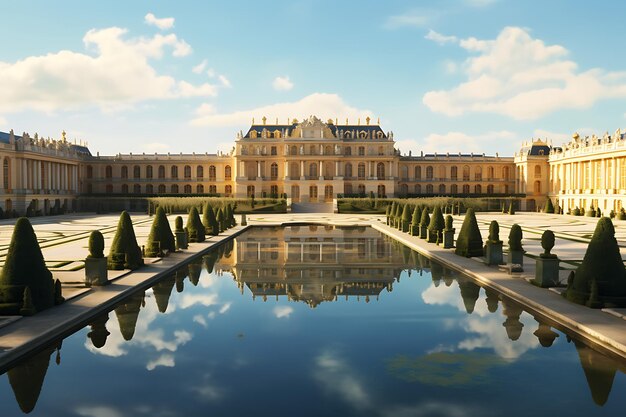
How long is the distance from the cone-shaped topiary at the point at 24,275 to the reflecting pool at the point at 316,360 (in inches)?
63.8

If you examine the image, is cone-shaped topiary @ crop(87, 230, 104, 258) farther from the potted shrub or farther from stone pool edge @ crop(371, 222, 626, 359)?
stone pool edge @ crop(371, 222, 626, 359)

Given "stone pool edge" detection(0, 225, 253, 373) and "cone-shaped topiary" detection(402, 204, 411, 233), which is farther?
"cone-shaped topiary" detection(402, 204, 411, 233)

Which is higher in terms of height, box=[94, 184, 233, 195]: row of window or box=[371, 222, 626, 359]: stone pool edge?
box=[94, 184, 233, 195]: row of window

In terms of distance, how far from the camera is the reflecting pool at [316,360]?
8.73m

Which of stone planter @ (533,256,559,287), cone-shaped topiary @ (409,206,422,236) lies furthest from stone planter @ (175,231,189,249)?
stone planter @ (533,256,559,287)

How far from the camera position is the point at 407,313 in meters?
14.5

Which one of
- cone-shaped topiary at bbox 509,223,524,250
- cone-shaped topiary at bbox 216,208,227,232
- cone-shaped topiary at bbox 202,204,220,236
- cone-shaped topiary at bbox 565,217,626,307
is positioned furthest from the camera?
cone-shaped topiary at bbox 216,208,227,232

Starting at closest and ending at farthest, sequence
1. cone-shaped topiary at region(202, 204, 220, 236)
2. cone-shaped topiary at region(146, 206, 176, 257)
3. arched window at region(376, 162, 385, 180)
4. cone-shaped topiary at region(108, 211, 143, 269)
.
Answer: cone-shaped topiary at region(108, 211, 143, 269) → cone-shaped topiary at region(146, 206, 176, 257) → cone-shaped topiary at region(202, 204, 220, 236) → arched window at region(376, 162, 385, 180)

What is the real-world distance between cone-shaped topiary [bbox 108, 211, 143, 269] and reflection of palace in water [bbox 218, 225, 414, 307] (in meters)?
3.52

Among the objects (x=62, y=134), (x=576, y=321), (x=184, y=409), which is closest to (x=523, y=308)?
(x=576, y=321)

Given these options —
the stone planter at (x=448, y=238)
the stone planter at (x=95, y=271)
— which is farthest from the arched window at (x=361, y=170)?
the stone planter at (x=95, y=271)

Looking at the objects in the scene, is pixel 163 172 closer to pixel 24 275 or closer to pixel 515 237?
pixel 515 237

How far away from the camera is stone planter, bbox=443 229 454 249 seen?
2784 cm

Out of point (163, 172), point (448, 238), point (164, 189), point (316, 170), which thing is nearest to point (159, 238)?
point (448, 238)
